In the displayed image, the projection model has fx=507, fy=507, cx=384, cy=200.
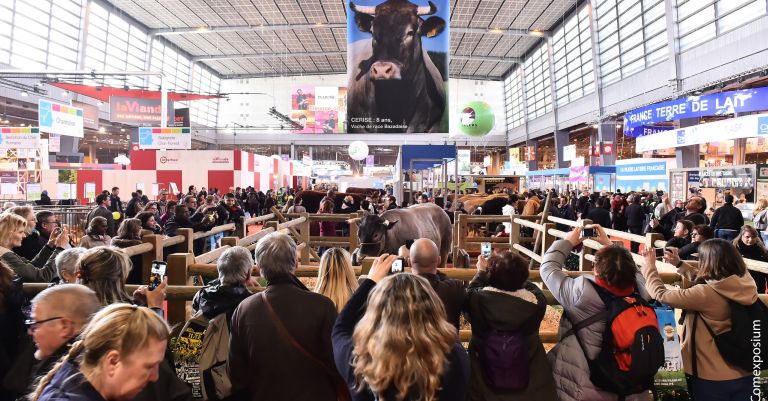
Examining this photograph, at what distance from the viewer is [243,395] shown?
2.32m

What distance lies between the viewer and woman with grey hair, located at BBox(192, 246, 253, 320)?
8.12ft

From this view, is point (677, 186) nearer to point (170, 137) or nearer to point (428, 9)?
point (428, 9)

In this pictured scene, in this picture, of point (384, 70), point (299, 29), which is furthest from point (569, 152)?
point (384, 70)

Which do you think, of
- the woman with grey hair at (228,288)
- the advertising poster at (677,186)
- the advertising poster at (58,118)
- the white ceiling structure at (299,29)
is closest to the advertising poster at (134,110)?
the advertising poster at (58,118)

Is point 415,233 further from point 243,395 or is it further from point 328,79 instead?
point 328,79

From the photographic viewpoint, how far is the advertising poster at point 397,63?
6.53 m

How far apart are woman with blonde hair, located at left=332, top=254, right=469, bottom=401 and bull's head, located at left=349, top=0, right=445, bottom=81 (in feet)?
16.7

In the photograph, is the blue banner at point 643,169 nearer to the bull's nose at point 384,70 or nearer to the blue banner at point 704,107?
the blue banner at point 704,107

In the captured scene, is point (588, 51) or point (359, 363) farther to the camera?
point (588, 51)

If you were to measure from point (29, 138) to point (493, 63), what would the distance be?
30.8m

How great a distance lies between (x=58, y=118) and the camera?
14.0 meters

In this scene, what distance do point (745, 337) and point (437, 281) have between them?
158 centimetres

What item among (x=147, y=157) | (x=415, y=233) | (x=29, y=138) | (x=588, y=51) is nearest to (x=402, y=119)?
(x=415, y=233)

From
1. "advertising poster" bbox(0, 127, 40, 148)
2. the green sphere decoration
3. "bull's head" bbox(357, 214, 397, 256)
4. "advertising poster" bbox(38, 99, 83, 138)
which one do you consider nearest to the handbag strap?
"bull's head" bbox(357, 214, 397, 256)
